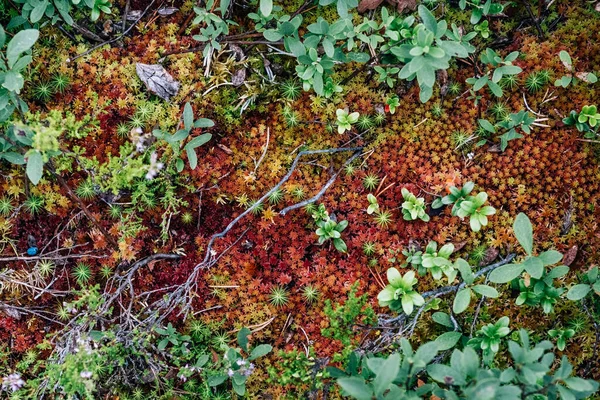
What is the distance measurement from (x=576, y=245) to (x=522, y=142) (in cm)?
117

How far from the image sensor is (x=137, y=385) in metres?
4.60

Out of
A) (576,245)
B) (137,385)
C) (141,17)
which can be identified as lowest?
(137,385)

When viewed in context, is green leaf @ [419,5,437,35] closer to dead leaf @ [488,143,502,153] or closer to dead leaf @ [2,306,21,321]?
dead leaf @ [488,143,502,153]

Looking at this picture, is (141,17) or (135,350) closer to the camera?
(135,350)

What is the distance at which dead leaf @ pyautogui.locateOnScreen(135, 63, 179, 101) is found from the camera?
4.83 metres

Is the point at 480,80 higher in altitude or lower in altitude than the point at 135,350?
higher

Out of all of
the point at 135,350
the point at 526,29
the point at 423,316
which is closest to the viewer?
the point at 135,350

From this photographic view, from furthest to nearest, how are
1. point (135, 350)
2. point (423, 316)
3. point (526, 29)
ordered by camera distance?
point (526, 29) < point (423, 316) < point (135, 350)

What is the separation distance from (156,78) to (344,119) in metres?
1.96

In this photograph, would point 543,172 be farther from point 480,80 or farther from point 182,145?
point 182,145

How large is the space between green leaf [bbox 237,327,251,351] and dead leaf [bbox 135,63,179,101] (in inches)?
98.5

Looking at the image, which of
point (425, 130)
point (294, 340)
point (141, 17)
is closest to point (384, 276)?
point (294, 340)

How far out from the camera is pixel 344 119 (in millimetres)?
4789

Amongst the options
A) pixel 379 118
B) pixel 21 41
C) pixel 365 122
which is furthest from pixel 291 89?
pixel 21 41
